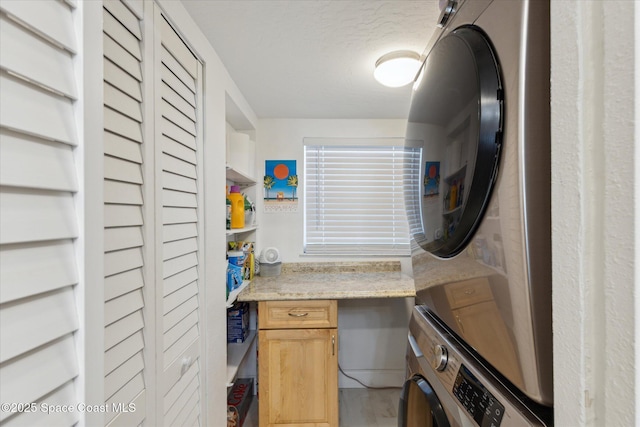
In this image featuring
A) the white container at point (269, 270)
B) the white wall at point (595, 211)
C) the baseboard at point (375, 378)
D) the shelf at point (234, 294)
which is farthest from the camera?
the baseboard at point (375, 378)

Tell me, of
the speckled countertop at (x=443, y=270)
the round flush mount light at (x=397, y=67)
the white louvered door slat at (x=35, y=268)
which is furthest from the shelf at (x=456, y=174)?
the round flush mount light at (x=397, y=67)

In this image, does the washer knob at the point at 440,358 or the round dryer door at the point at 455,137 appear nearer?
the round dryer door at the point at 455,137

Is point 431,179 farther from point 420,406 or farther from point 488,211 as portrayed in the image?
point 420,406

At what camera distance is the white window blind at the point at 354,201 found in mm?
2297

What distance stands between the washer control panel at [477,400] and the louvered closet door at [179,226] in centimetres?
82

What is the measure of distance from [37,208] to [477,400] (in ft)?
2.59

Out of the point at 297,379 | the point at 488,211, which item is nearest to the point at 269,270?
the point at 297,379

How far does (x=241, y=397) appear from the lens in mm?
1886

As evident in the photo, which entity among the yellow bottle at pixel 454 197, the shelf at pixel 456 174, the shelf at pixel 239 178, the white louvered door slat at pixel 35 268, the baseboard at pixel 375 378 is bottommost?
the baseboard at pixel 375 378

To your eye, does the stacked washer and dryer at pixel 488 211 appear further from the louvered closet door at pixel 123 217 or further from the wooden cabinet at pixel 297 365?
the wooden cabinet at pixel 297 365

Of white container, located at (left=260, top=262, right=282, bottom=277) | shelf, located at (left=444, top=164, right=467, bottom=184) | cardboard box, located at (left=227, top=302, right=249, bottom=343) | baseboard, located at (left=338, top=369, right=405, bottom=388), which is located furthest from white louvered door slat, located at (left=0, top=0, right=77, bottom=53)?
baseboard, located at (left=338, top=369, right=405, bottom=388)

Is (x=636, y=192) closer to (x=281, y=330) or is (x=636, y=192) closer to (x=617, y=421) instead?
(x=617, y=421)

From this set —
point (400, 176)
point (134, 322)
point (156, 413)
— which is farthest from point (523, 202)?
point (400, 176)

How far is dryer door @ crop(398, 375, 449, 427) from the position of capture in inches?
29.2
